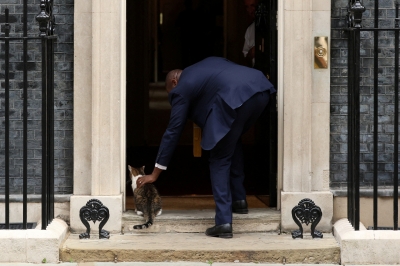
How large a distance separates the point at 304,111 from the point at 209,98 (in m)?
0.88

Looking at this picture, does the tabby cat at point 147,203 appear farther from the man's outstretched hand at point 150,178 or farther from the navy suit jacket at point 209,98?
the navy suit jacket at point 209,98

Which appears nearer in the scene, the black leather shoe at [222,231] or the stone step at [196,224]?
the black leather shoe at [222,231]

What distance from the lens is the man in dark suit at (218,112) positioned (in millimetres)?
8141

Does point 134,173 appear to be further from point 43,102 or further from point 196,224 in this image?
point 43,102

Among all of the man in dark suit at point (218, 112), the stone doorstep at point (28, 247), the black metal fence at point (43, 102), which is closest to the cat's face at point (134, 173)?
the man in dark suit at point (218, 112)

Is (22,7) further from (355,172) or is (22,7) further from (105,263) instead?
(355,172)

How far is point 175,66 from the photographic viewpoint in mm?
21469

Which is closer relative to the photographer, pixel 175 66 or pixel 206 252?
pixel 206 252

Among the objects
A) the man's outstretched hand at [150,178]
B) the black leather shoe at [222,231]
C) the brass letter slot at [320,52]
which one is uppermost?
the brass letter slot at [320,52]

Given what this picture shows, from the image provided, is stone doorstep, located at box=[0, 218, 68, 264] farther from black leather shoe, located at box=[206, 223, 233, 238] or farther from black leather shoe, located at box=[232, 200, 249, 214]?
black leather shoe, located at box=[232, 200, 249, 214]

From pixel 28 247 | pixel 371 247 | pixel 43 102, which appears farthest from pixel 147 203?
Result: pixel 371 247

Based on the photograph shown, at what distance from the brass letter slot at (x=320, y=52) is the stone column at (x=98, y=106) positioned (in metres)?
1.76

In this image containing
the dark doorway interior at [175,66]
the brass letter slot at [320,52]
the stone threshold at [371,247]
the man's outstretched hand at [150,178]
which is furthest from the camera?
the dark doorway interior at [175,66]

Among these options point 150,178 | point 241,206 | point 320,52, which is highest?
point 320,52
